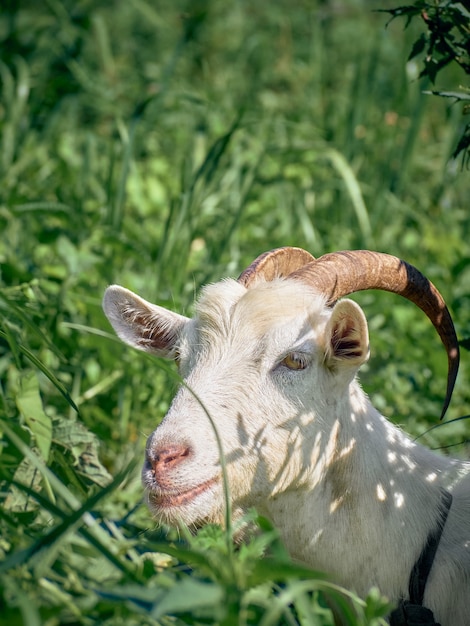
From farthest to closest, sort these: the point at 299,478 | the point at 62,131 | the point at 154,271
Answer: the point at 62,131 < the point at 154,271 < the point at 299,478

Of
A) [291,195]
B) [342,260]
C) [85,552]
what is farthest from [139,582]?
[291,195]

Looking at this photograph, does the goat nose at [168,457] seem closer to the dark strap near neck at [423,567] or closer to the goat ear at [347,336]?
the goat ear at [347,336]

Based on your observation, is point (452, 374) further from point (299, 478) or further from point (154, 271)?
point (154, 271)

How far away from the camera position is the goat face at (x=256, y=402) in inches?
100

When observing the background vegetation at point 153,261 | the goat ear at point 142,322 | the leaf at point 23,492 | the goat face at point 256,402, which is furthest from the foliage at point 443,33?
the leaf at point 23,492

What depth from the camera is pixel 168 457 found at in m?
2.52

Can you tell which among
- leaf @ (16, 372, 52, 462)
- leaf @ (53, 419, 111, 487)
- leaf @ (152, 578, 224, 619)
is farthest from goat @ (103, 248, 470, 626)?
leaf @ (152, 578, 224, 619)

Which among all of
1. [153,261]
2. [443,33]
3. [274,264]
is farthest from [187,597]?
[153,261]

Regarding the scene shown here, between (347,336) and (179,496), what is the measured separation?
0.69 metres

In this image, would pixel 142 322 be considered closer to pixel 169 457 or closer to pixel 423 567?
pixel 169 457

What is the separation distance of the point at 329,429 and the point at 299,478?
18cm

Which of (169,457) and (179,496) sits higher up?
(169,457)

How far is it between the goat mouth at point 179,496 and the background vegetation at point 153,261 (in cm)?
14

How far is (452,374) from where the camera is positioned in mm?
3021
